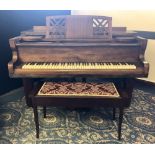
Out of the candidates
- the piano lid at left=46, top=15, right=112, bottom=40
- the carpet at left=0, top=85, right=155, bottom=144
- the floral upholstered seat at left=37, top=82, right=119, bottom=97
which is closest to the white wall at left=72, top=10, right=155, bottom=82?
the carpet at left=0, top=85, right=155, bottom=144

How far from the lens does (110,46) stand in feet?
7.57

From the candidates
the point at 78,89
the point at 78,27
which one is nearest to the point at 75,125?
the point at 78,89

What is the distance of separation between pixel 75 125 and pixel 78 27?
1178mm

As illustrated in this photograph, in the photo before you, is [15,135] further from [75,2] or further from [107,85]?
[75,2]

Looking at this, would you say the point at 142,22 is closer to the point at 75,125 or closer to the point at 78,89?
the point at 78,89

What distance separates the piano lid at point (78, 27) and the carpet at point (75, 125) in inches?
41.2

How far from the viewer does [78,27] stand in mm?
2338

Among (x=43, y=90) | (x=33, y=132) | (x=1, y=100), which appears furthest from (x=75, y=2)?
(x=1, y=100)

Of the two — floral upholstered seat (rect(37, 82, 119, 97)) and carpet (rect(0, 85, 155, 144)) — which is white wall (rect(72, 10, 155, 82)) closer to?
carpet (rect(0, 85, 155, 144))

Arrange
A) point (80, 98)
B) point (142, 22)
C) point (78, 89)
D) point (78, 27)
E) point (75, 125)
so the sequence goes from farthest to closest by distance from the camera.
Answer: point (142, 22) < point (75, 125) < point (78, 27) < point (78, 89) < point (80, 98)

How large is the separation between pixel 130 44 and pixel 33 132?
1501mm

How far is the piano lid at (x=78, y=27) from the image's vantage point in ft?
7.57

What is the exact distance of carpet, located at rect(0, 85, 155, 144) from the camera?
7.38 feet

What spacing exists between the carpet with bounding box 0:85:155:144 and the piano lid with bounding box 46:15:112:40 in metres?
1.05
